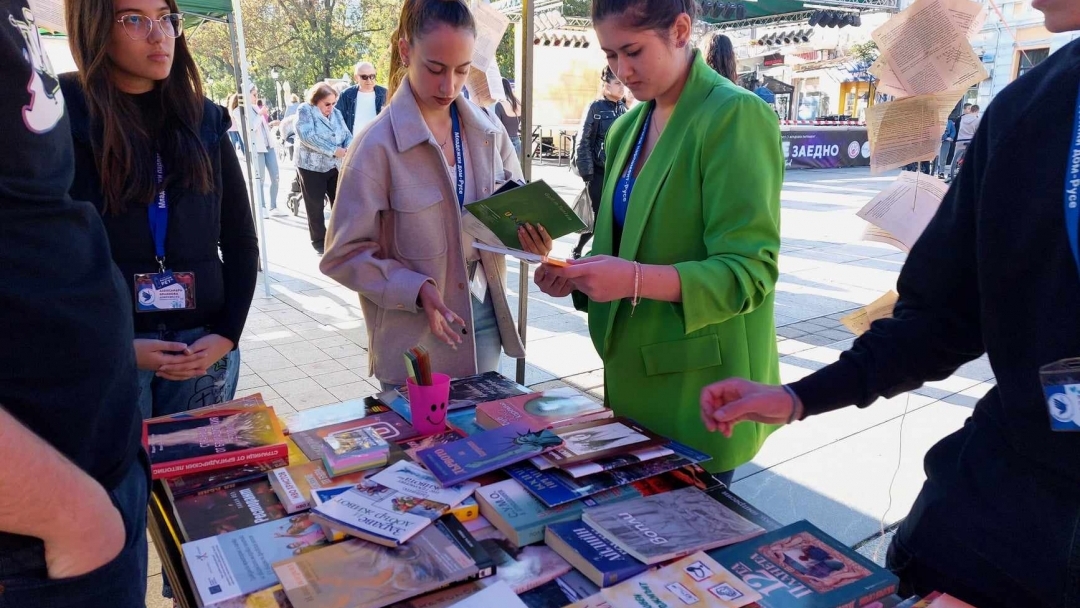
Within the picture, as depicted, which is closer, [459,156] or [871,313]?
[871,313]

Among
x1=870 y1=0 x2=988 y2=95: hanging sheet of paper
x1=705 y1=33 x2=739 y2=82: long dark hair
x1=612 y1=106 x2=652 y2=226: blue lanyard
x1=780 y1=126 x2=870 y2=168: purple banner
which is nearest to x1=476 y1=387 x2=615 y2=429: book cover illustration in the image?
x1=612 y1=106 x2=652 y2=226: blue lanyard

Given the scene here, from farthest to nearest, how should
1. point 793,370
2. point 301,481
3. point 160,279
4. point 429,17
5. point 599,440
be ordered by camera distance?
1. point 793,370
2. point 429,17
3. point 160,279
4. point 599,440
5. point 301,481

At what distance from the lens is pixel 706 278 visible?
55.4 inches

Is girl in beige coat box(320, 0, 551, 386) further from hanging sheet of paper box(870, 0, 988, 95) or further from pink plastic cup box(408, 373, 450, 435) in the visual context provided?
hanging sheet of paper box(870, 0, 988, 95)

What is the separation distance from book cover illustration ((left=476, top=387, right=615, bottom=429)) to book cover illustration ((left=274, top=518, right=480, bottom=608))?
42 centimetres

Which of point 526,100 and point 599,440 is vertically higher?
point 526,100

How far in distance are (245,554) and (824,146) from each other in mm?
18021

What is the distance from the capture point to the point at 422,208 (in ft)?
6.24

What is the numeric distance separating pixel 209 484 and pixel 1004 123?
1423 mm

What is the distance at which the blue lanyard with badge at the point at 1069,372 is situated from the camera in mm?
800

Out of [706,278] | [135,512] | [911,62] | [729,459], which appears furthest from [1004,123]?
[135,512]

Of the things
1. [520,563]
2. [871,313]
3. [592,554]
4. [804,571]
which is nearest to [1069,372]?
[804,571]

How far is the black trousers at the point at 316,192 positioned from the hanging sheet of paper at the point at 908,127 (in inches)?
240

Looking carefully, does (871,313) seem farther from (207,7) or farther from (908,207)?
(207,7)
